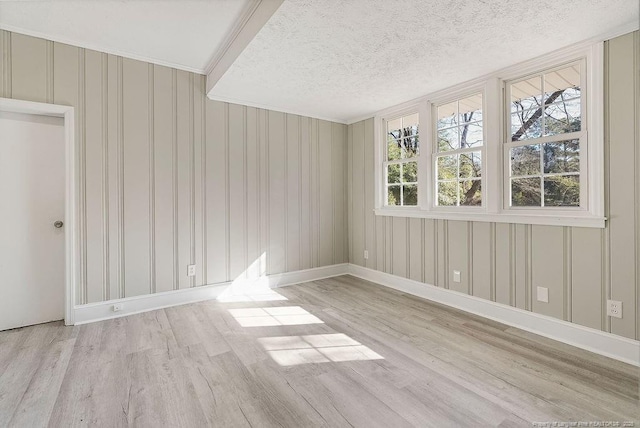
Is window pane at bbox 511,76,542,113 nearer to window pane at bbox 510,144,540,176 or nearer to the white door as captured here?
window pane at bbox 510,144,540,176

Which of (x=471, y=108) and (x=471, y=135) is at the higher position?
(x=471, y=108)

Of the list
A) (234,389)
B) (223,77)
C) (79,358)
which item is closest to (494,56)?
(223,77)

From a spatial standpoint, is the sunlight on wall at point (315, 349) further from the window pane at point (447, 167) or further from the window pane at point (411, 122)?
the window pane at point (411, 122)

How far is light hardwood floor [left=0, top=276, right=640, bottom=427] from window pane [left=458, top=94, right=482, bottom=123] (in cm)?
215

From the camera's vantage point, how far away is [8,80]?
2.52 metres

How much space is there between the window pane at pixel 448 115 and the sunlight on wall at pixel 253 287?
112 inches

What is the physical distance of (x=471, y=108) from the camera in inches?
125

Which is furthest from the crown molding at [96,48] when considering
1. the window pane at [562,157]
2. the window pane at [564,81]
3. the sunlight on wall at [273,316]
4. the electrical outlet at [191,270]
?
the window pane at [562,157]

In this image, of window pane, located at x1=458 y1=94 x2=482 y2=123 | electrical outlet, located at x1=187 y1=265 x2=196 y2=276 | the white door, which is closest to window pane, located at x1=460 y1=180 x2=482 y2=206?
window pane, located at x1=458 y1=94 x2=482 y2=123

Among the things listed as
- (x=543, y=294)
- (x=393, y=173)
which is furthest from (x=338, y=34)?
(x=543, y=294)

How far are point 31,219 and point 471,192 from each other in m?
4.47

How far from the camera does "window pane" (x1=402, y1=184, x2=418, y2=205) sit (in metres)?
3.81

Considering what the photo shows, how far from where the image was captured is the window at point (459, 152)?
313 centimetres

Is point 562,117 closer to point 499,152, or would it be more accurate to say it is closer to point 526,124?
point 526,124
